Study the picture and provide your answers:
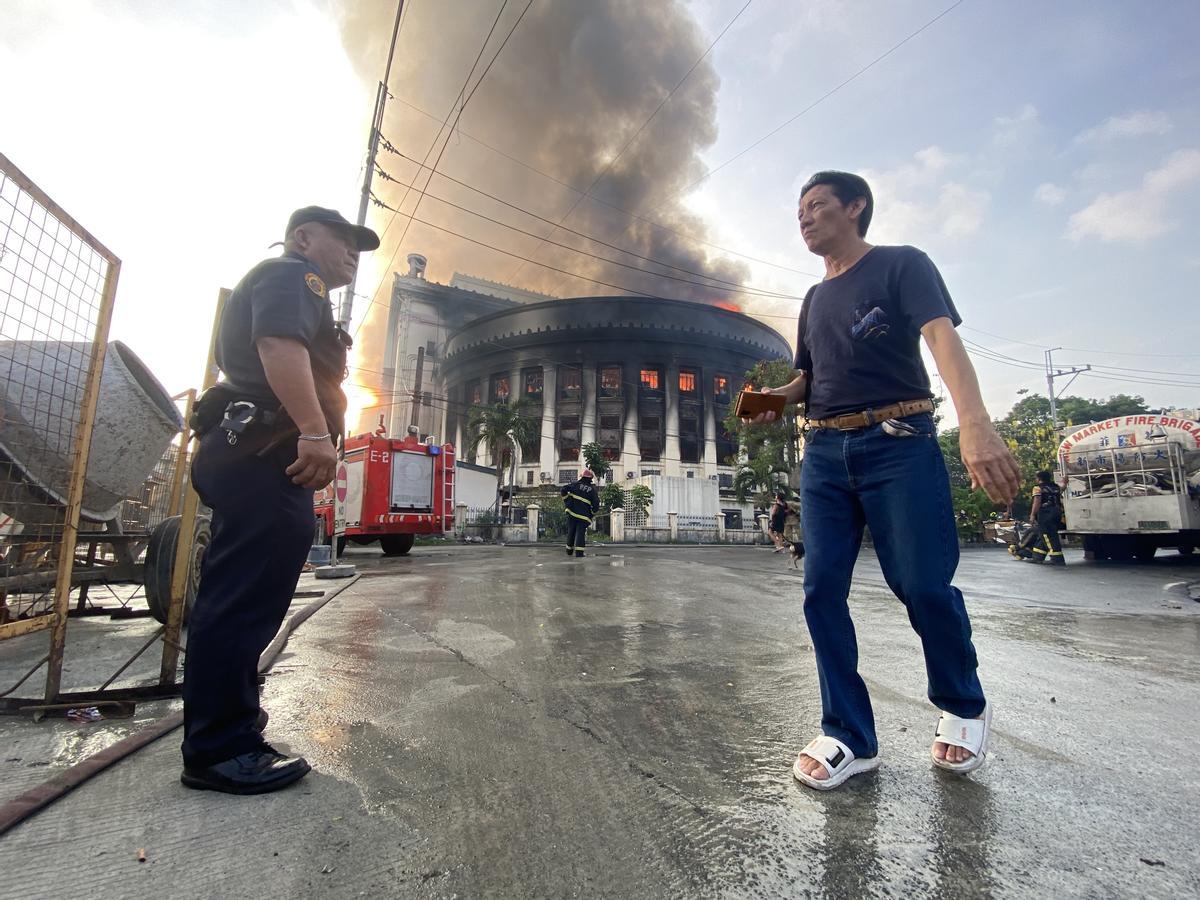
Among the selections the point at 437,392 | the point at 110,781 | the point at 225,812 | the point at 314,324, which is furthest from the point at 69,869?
the point at 437,392

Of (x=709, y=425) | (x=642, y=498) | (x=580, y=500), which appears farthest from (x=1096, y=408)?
(x=580, y=500)

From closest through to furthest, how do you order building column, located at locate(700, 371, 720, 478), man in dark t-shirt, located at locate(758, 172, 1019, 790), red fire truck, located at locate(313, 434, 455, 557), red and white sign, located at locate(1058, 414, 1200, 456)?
man in dark t-shirt, located at locate(758, 172, 1019, 790), red and white sign, located at locate(1058, 414, 1200, 456), red fire truck, located at locate(313, 434, 455, 557), building column, located at locate(700, 371, 720, 478)

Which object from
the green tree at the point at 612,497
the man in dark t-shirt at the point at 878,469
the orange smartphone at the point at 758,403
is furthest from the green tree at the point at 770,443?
the man in dark t-shirt at the point at 878,469

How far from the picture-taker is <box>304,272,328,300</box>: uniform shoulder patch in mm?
1816

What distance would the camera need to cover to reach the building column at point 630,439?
44.0 metres

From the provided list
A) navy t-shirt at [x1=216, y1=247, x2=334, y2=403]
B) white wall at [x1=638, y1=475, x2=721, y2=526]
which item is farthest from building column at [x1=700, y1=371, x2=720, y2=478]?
navy t-shirt at [x1=216, y1=247, x2=334, y2=403]

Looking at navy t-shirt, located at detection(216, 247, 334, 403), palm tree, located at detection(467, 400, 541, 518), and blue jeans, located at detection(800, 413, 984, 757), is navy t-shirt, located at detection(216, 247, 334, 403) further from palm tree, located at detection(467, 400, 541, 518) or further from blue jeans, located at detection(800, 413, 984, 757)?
palm tree, located at detection(467, 400, 541, 518)

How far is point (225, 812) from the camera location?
54.0 inches

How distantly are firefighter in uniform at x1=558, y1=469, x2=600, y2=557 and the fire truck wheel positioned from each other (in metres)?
3.89

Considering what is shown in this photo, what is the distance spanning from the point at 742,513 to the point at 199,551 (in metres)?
41.8

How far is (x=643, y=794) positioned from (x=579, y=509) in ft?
35.8

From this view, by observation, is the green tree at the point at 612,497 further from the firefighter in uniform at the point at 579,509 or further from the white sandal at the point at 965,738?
the white sandal at the point at 965,738

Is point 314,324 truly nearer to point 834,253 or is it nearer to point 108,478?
point 834,253

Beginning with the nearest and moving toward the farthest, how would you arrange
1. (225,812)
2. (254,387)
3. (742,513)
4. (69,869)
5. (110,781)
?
(69,869) < (225,812) < (110,781) < (254,387) < (742,513)
